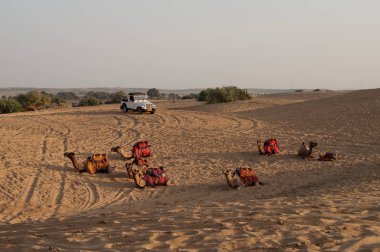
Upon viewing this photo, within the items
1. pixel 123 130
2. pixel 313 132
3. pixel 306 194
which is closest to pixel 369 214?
pixel 306 194

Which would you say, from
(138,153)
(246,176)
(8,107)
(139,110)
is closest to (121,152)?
(138,153)

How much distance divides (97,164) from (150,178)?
2.33m

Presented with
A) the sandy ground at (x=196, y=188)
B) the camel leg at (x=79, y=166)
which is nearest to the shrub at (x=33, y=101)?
the sandy ground at (x=196, y=188)

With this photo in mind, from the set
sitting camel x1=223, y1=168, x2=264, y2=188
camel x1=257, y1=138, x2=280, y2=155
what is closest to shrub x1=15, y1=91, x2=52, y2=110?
camel x1=257, y1=138, x2=280, y2=155

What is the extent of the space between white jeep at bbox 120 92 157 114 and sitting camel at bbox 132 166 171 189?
1659 cm

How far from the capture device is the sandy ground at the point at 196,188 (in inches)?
254

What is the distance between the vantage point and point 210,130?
908 inches

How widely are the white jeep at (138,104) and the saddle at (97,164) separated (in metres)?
15.1

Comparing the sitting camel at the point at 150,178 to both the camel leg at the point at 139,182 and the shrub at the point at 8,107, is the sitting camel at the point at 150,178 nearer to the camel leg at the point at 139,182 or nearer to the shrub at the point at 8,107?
the camel leg at the point at 139,182

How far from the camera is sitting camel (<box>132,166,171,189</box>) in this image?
12.4 meters

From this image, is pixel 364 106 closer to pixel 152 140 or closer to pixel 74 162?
pixel 152 140

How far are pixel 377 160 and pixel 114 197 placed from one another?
907 centimetres

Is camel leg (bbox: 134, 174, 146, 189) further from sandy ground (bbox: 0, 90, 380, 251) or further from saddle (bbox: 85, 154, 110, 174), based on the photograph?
saddle (bbox: 85, 154, 110, 174)

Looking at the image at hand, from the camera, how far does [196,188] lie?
12.4m
